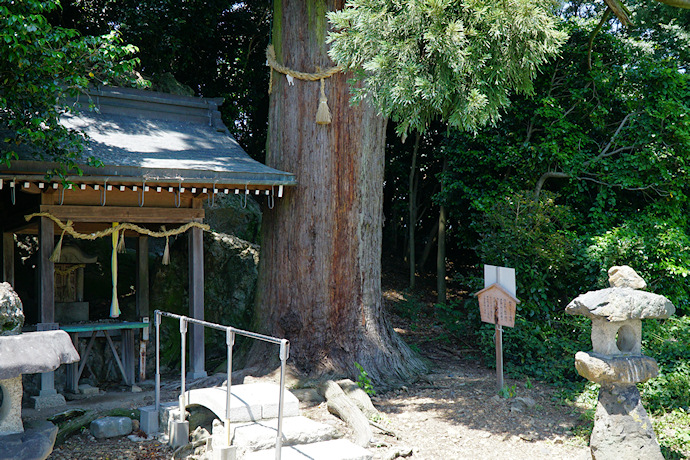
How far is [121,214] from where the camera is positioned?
7520 millimetres

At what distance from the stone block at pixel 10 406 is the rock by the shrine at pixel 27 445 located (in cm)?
6

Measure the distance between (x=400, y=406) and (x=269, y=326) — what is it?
208cm

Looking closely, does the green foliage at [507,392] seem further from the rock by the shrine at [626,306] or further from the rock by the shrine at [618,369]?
the rock by the shrine at [626,306]

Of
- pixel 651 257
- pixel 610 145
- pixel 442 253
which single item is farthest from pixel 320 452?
pixel 610 145

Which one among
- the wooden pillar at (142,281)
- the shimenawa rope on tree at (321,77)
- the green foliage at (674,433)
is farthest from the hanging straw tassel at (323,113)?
the green foliage at (674,433)

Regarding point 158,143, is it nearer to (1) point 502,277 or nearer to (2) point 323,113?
(2) point 323,113

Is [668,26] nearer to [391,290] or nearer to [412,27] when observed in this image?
[391,290]

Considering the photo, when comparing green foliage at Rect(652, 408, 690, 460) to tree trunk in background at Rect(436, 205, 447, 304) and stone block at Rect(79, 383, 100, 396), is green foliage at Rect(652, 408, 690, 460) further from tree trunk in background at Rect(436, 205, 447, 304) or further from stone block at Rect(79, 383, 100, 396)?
stone block at Rect(79, 383, 100, 396)

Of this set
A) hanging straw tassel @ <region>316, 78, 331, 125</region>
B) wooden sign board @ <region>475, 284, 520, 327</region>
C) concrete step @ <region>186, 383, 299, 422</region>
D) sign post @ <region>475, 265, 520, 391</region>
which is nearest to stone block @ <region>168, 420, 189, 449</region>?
concrete step @ <region>186, 383, 299, 422</region>

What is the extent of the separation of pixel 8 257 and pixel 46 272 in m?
2.06

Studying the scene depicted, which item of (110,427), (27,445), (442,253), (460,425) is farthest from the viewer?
(442,253)

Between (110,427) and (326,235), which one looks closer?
(110,427)

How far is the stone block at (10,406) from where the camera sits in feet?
11.9

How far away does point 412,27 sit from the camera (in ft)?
17.7
